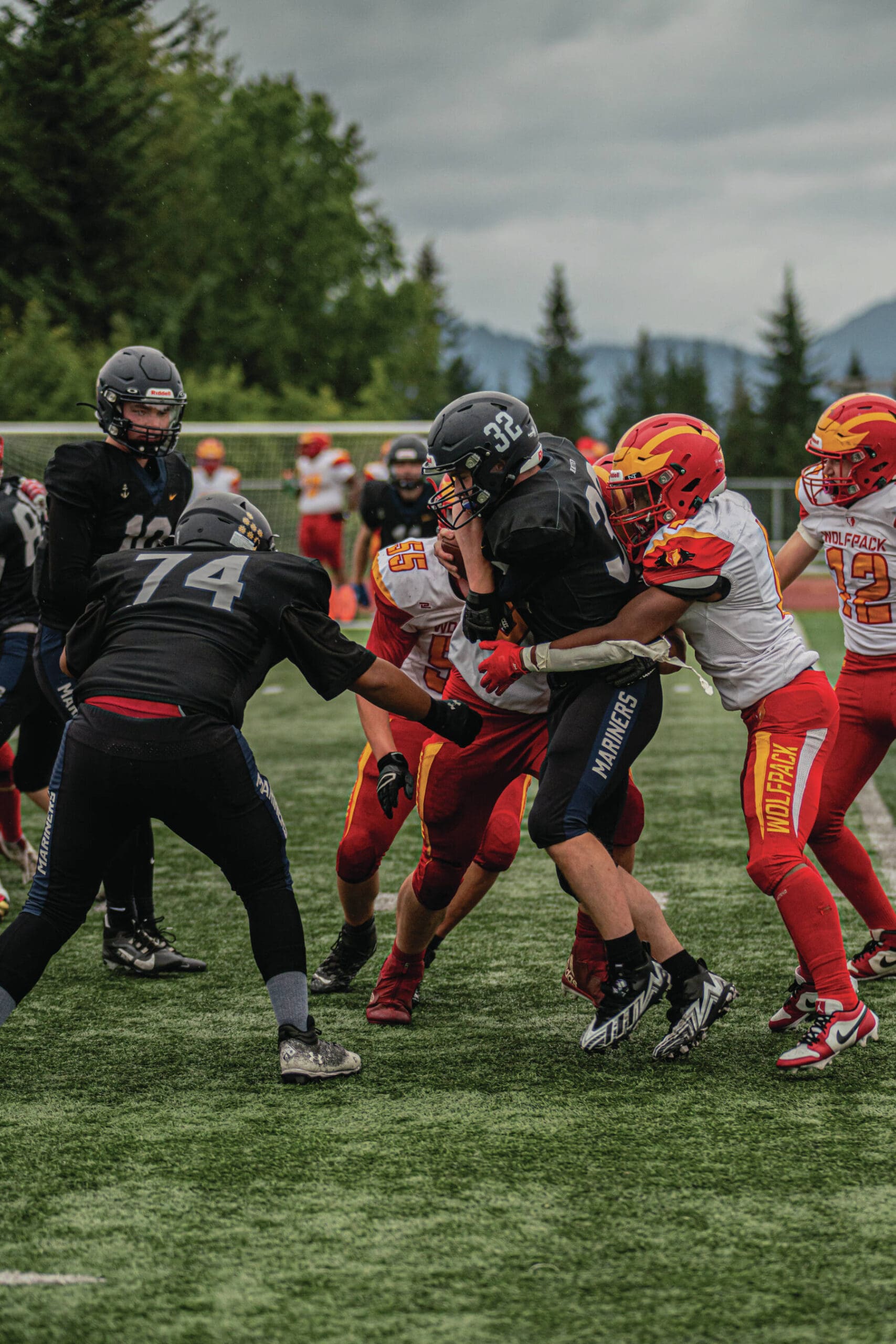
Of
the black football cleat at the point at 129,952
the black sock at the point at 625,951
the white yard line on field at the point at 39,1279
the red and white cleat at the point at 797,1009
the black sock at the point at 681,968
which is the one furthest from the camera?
the black football cleat at the point at 129,952

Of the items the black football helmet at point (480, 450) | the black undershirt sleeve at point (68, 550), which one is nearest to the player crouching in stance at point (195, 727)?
the black football helmet at point (480, 450)

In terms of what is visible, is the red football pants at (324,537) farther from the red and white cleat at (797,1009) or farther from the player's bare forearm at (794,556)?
the red and white cleat at (797,1009)

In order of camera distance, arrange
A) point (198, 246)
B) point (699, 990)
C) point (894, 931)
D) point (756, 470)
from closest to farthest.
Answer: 1. point (699, 990)
2. point (894, 931)
3. point (198, 246)
4. point (756, 470)

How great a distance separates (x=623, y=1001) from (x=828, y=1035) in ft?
1.74

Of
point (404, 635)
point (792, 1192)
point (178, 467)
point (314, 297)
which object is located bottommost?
point (792, 1192)

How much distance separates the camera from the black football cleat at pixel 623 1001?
3.83 m

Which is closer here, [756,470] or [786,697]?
[786,697]

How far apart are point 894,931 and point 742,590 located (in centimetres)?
140

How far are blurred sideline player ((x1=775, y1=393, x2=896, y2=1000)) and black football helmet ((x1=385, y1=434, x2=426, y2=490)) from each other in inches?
159

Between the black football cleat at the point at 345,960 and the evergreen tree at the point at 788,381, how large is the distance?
44.7 m

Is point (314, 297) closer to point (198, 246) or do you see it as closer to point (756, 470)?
point (198, 246)

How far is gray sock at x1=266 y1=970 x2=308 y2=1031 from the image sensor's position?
3.72 meters

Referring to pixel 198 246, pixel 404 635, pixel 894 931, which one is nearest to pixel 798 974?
pixel 894 931

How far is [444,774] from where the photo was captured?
13.8 ft
